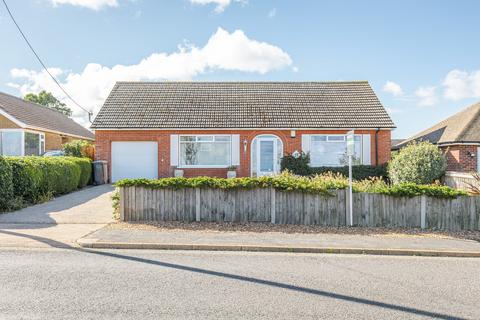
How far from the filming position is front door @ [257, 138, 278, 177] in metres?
17.7

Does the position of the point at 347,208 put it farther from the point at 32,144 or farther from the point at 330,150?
the point at 32,144

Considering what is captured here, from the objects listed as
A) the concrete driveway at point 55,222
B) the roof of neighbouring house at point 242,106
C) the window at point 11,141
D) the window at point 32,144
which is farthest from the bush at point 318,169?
the window at point 11,141

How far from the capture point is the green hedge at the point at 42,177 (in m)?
11.1

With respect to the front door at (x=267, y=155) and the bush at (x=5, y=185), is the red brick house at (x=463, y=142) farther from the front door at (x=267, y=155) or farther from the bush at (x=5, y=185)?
the bush at (x=5, y=185)

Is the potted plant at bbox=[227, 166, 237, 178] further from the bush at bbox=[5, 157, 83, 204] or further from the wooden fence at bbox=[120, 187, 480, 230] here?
the wooden fence at bbox=[120, 187, 480, 230]

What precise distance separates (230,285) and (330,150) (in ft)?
45.1

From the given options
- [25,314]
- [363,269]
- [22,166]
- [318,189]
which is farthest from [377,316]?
[22,166]

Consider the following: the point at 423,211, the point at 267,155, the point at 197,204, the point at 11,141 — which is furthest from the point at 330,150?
the point at 11,141

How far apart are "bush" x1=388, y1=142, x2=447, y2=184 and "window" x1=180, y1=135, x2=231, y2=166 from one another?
8.30 meters

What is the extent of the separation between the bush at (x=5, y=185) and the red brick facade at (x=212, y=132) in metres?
7.45

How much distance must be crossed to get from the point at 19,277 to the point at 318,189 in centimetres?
664

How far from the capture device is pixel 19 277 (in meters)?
5.10

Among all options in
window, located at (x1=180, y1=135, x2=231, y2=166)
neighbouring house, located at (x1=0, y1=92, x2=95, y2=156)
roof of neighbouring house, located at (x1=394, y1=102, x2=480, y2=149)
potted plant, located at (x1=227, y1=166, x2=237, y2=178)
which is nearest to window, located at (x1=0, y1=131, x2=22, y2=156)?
neighbouring house, located at (x1=0, y1=92, x2=95, y2=156)

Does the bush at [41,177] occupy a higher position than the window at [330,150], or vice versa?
the window at [330,150]
